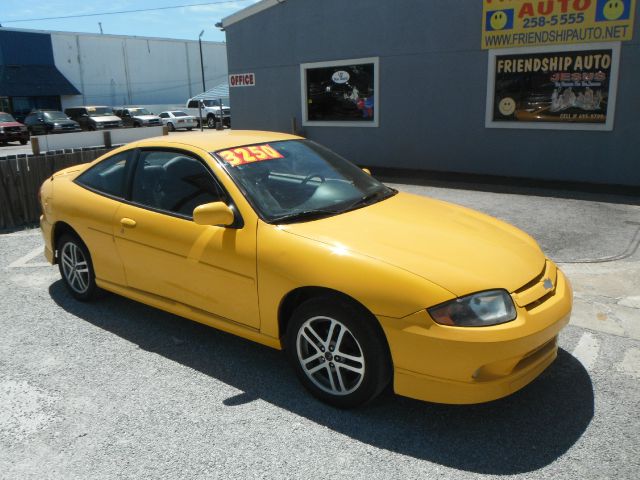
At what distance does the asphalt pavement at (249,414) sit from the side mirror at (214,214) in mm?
1047

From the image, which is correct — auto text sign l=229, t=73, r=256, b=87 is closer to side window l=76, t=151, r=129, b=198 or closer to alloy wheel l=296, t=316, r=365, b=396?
side window l=76, t=151, r=129, b=198

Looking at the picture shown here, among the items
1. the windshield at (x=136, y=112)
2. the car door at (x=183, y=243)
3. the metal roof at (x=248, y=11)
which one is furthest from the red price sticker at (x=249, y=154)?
the windshield at (x=136, y=112)

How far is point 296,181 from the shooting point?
404 cm

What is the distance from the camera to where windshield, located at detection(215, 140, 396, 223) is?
370 centimetres

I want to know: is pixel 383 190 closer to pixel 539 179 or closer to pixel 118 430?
pixel 118 430

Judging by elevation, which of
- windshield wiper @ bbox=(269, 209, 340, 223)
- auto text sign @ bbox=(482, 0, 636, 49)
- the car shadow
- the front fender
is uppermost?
auto text sign @ bbox=(482, 0, 636, 49)

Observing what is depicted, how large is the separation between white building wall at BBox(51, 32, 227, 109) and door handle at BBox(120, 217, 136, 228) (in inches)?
1705

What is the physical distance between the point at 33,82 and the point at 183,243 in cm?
4201

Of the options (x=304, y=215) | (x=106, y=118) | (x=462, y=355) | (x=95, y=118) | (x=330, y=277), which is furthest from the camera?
(x=106, y=118)

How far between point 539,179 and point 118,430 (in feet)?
31.8

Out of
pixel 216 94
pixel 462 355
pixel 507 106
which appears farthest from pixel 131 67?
pixel 462 355

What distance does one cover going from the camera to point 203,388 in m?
3.58

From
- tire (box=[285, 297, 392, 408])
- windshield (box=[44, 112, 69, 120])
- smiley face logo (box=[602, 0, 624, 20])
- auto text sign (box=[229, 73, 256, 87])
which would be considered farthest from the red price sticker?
windshield (box=[44, 112, 69, 120])

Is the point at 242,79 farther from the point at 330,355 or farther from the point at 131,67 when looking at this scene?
the point at 131,67
